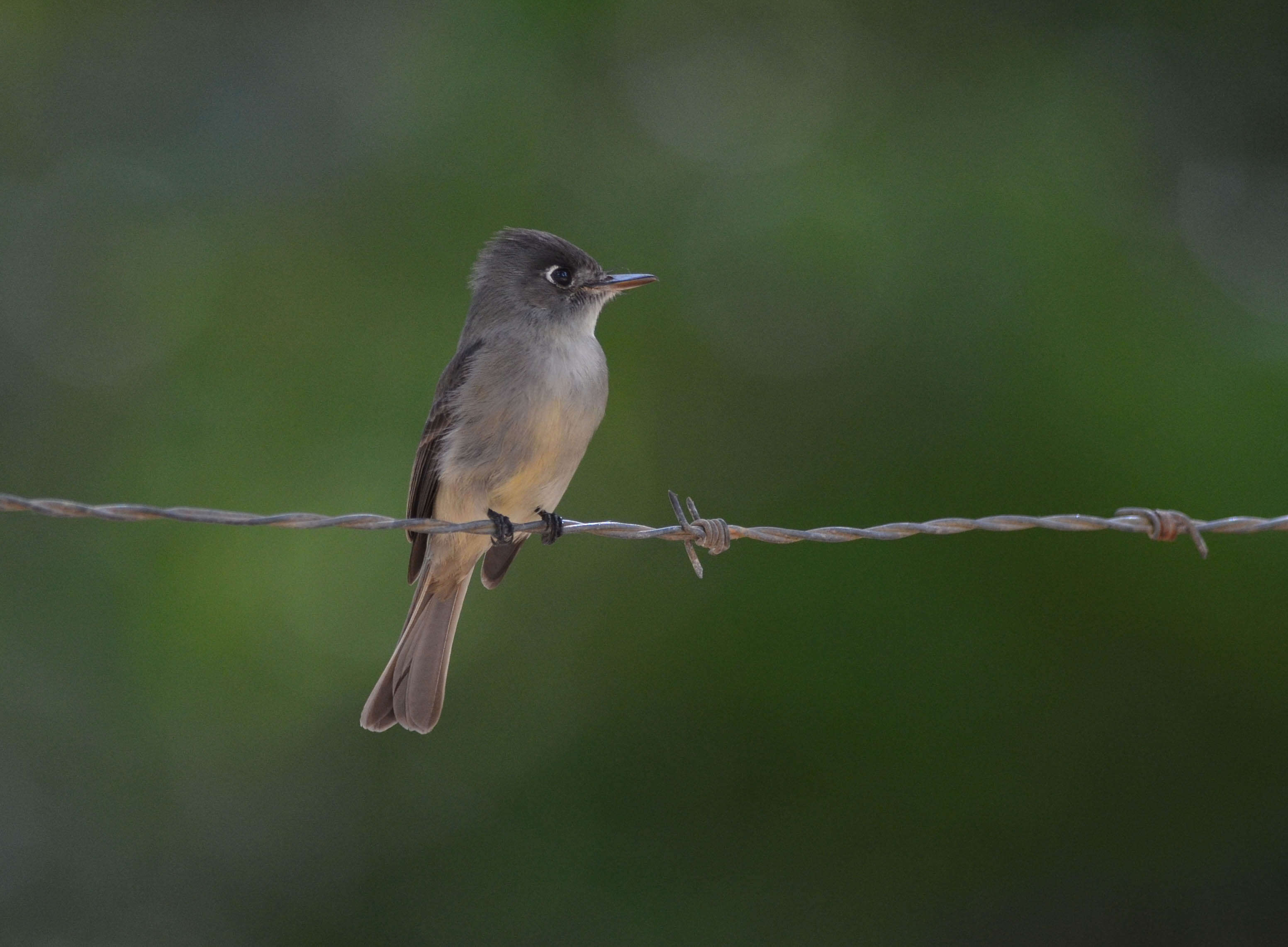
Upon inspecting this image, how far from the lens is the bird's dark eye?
411cm

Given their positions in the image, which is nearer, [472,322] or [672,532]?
[672,532]

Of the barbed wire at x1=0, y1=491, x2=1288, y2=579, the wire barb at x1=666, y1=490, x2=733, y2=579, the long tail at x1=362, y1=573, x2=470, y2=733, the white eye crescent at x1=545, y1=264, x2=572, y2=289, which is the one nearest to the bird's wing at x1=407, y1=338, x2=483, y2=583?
the long tail at x1=362, y1=573, x2=470, y2=733

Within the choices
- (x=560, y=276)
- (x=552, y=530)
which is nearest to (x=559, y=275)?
(x=560, y=276)

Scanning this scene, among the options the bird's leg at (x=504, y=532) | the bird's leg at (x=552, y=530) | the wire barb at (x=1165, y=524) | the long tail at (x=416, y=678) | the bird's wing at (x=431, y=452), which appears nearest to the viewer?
the wire barb at (x=1165, y=524)

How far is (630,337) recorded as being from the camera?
225 inches

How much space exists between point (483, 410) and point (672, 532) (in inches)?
46.7

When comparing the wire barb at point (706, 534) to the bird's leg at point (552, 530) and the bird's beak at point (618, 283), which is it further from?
the bird's beak at point (618, 283)

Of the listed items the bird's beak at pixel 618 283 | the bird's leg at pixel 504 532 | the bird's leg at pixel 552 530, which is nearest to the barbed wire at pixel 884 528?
the bird's leg at pixel 504 532

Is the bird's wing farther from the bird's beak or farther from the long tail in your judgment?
the bird's beak

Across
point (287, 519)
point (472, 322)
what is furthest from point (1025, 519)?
point (472, 322)

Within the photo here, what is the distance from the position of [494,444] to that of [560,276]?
0.75m

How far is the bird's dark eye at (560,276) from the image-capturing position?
4.11m

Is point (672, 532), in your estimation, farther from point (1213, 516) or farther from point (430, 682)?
point (1213, 516)

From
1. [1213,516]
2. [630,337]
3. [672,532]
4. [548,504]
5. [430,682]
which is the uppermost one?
[630,337]
